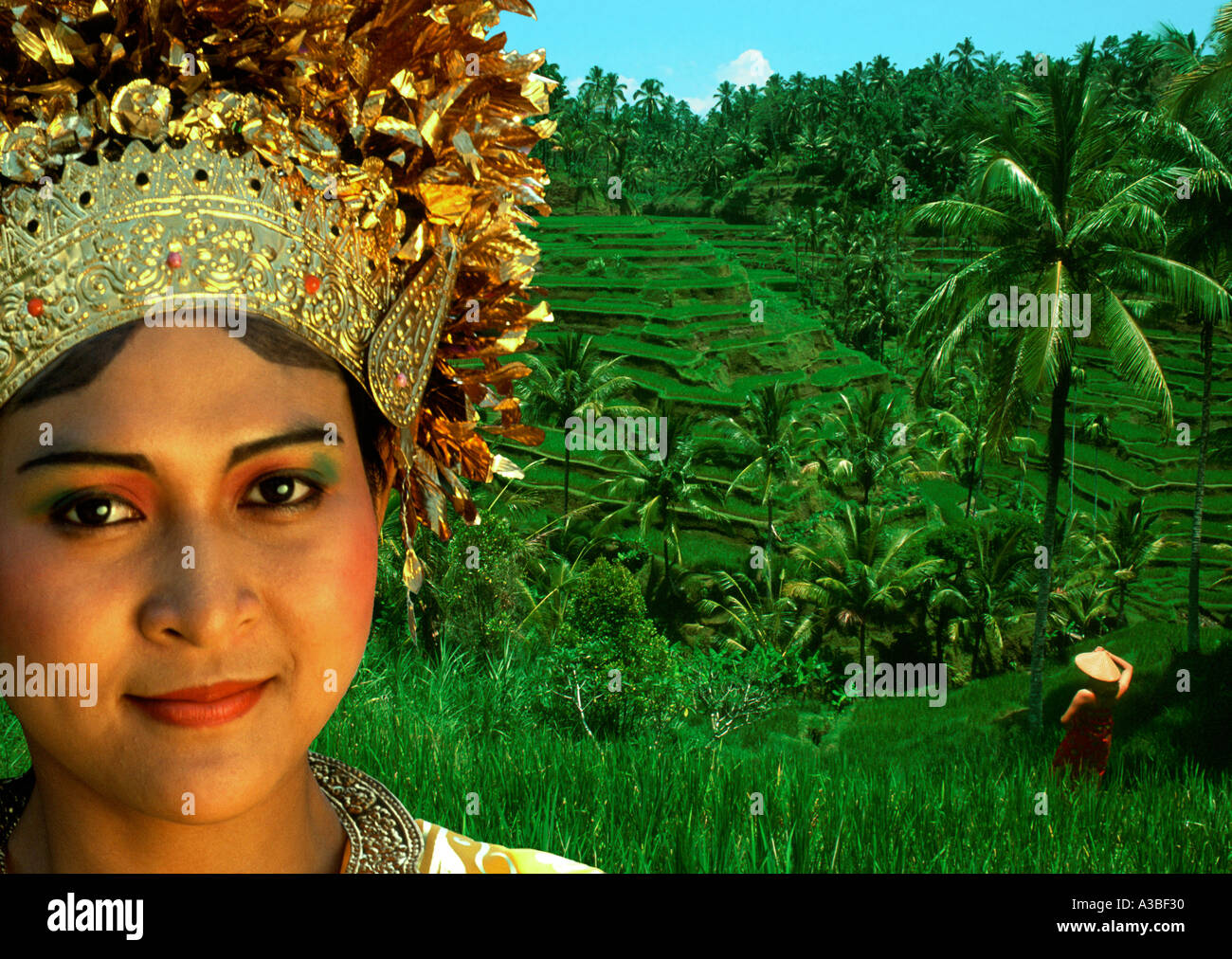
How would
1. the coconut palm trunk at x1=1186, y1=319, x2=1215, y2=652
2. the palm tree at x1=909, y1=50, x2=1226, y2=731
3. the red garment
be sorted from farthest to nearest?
the coconut palm trunk at x1=1186, y1=319, x2=1215, y2=652, the palm tree at x1=909, y1=50, x2=1226, y2=731, the red garment

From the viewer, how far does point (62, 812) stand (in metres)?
1.50

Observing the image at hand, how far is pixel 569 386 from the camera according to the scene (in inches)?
1157

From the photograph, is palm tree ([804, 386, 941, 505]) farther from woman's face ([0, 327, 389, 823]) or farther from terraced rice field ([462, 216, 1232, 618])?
woman's face ([0, 327, 389, 823])

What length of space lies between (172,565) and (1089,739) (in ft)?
40.2

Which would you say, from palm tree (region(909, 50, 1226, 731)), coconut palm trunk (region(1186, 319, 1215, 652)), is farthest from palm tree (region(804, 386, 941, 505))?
palm tree (region(909, 50, 1226, 731))

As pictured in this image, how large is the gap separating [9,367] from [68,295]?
12cm

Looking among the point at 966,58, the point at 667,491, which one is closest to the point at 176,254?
the point at 667,491

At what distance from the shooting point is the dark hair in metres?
1.33

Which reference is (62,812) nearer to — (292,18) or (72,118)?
(72,118)

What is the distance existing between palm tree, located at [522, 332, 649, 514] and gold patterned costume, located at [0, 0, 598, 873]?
87.2 ft

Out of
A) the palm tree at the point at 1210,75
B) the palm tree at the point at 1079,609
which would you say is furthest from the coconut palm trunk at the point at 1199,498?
the palm tree at the point at 1210,75
